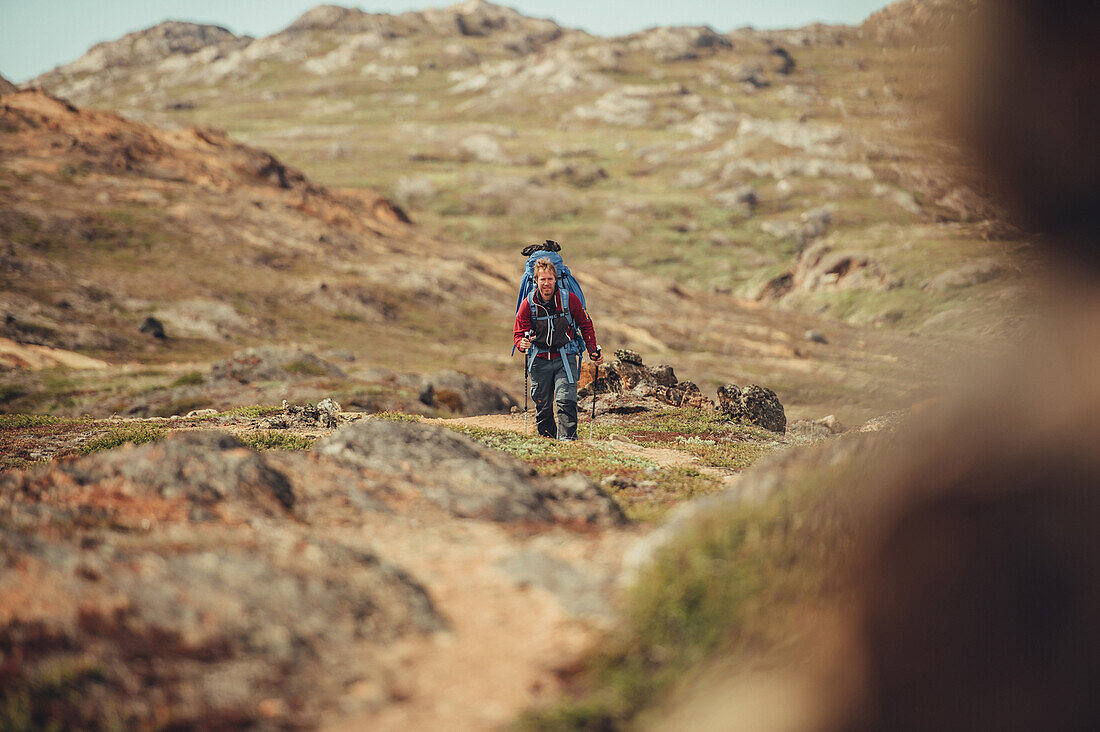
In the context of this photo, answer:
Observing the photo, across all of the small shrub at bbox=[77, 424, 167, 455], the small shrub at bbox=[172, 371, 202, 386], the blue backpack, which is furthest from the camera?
the small shrub at bbox=[172, 371, 202, 386]

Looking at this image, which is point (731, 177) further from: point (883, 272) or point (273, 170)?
point (273, 170)

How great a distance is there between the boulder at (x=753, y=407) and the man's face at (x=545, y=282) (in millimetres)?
9574

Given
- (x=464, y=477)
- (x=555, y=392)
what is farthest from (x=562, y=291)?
(x=464, y=477)

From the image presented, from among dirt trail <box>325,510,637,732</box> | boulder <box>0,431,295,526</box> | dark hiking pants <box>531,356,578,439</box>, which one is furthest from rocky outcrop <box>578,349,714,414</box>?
dirt trail <box>325,510,637,732</box>

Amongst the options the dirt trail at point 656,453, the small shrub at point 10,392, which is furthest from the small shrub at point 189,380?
the dirt trail at point 656,453

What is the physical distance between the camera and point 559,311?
11.9 meters

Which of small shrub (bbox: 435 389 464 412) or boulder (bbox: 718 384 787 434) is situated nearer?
boulder (bbox: 718 384 787 434)

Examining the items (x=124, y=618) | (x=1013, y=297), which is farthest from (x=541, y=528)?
(x=1013, y=297)

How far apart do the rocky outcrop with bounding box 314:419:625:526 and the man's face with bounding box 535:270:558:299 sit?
12.5ft

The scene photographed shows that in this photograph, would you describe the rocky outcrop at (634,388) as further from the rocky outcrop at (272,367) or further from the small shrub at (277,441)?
the rocky outcrop at (272,367)

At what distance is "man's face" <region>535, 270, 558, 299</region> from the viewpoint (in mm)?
11531

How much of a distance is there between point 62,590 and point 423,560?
2.42 m

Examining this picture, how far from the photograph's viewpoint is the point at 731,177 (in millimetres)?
108375

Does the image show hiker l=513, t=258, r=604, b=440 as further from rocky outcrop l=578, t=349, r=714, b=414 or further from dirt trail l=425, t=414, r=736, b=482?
rocky outcrop l=578, t=349, r=714, b=414
